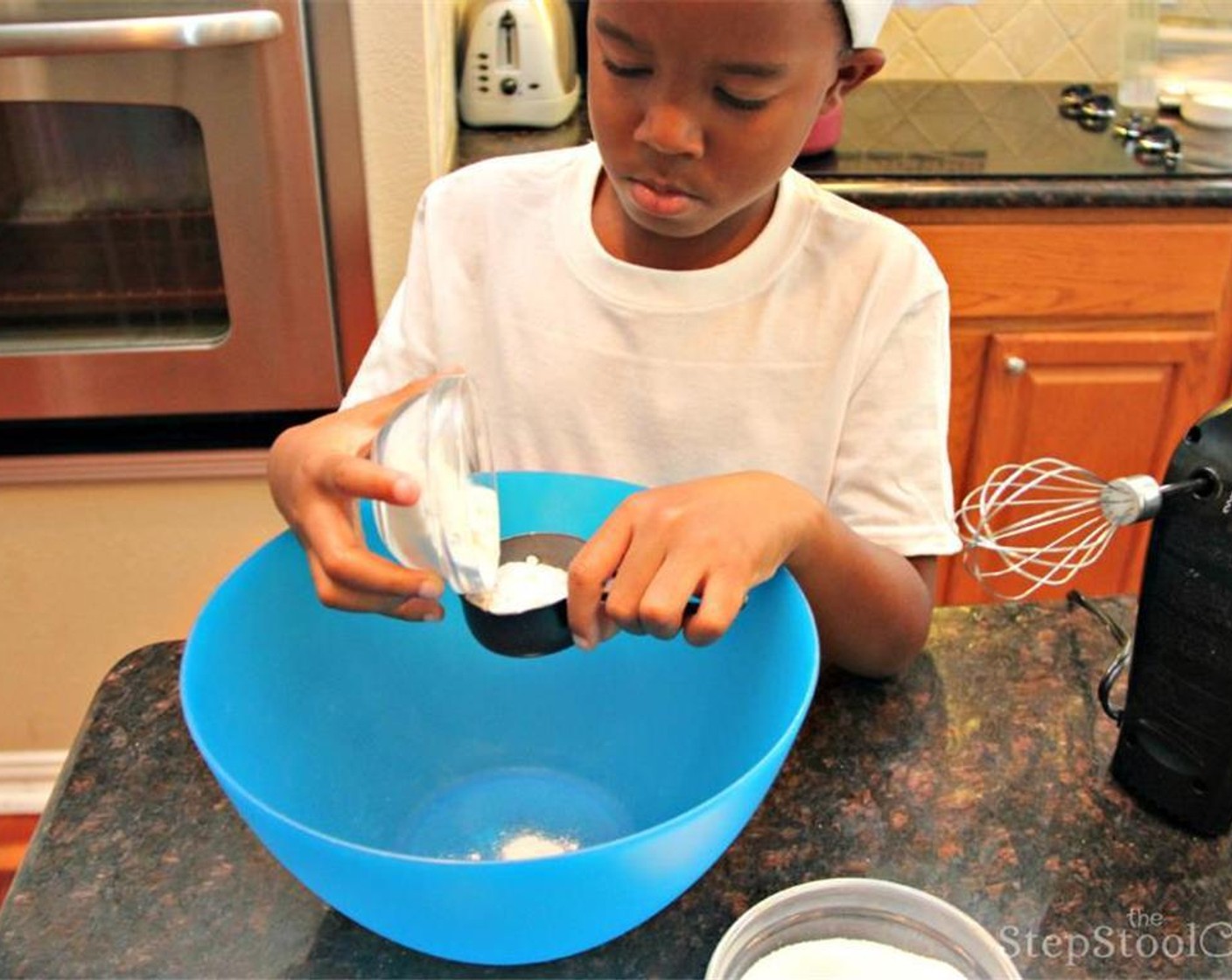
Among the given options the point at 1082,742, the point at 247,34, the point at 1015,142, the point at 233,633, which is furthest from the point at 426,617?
the point at 1015,142

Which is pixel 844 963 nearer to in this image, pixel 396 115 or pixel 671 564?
pixel 671 564

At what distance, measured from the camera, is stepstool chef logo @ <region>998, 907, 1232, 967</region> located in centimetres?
55

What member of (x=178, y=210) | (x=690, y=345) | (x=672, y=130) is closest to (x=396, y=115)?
(x=178, y=210)

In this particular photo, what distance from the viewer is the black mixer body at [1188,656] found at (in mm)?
577

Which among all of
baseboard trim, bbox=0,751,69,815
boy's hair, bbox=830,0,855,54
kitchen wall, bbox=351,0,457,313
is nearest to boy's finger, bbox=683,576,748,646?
boy's hair, bbox=830,0,855,54

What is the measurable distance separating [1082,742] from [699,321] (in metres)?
0.42

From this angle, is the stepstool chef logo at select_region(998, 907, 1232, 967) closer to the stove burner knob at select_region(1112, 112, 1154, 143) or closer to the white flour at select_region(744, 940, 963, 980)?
the white flour at select_region(744, 940, 963, 980)

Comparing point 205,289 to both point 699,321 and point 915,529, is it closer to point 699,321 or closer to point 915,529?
point 699,321

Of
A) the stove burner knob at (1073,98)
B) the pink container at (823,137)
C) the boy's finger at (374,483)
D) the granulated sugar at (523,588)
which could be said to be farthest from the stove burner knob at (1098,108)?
the boy's finger at (374,483)

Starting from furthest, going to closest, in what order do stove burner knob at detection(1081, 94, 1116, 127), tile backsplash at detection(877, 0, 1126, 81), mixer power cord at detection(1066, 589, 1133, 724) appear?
tile backsplash at detection(877, 0, 1126, 81) → stove burner knob at detection(1081, 94, 1116, 127) → mixer power cord at detection(1066, 589, 1133, 724)

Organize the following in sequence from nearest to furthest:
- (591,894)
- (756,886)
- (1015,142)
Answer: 1. (591,894)
2. (756,886)
3. (1015,142)

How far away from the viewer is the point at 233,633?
0.65m

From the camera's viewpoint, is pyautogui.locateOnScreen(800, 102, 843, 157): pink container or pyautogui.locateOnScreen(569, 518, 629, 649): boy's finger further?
pyautogui.locateOnScreen(800, 102, 843, 157): pink container

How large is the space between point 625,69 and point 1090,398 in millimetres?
1153
